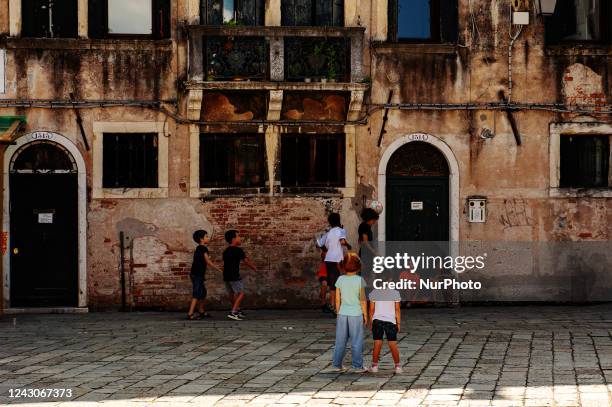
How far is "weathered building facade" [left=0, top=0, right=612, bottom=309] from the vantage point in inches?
736

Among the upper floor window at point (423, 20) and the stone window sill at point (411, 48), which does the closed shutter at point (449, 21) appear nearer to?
the upper floor window at point (423, 20)

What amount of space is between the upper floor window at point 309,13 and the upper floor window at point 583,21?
3821mm

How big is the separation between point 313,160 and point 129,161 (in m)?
3.11

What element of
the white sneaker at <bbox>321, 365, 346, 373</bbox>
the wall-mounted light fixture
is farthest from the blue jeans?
the wall-mounted light fixture

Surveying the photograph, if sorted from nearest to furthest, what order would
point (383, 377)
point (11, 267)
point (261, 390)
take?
1. point (261, 390)
2. point (383, 377)
3. point (11, 267)

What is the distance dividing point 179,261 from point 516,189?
5896 mm

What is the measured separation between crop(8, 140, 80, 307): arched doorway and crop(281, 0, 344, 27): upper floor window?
172 inches

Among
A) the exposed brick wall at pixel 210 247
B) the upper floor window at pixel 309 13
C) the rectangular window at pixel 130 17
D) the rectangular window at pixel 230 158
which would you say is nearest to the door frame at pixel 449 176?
the exposed brick wall at pixel 210 247

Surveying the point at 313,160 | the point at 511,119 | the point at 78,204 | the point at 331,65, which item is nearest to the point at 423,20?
the point at 331,65

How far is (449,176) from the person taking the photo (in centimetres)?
1934

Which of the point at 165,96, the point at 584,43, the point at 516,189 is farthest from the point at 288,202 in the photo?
the point at 584,43

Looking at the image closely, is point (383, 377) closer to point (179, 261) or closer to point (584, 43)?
point (179, 261)

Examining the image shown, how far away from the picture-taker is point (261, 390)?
11031 millimetres

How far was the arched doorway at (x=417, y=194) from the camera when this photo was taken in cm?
1931
